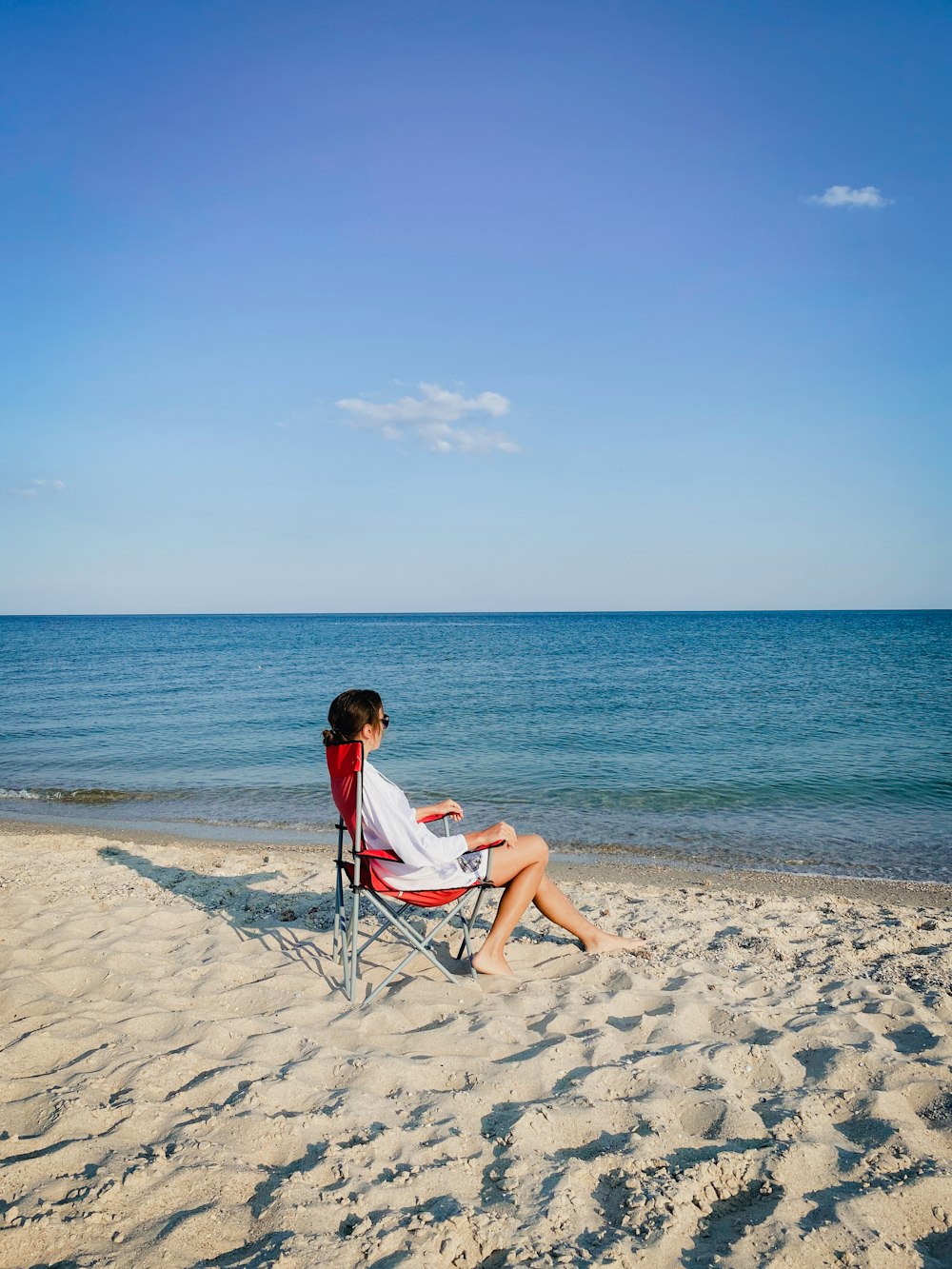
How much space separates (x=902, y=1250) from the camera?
2217mm

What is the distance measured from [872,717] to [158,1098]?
672 inches

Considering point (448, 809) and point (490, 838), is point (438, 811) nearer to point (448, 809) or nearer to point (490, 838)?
point (448, 809)

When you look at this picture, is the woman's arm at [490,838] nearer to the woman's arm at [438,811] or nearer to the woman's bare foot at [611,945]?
the woman's arm at [438,811]

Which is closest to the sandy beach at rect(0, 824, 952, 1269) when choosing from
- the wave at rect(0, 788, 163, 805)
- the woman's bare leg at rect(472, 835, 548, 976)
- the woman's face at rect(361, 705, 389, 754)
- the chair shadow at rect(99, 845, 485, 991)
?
the chair shadow at rect(99, 845, 485, 991)

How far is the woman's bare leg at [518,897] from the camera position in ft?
14.3

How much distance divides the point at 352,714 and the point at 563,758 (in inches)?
366

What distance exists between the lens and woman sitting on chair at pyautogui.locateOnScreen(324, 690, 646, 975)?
4.03m

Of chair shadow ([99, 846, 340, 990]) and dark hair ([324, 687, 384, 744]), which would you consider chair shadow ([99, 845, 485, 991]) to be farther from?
dark hair ([324, 687, 384, 744])

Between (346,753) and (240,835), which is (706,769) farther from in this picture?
(346,753)

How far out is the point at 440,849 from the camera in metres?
4.12

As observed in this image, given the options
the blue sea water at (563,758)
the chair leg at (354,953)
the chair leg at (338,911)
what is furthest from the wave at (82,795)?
the chair leg at (354,953)

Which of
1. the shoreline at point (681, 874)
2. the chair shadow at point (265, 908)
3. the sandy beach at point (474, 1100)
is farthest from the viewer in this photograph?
the shoreline at point (681, 874)

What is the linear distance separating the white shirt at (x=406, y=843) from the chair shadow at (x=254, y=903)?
0.77 m

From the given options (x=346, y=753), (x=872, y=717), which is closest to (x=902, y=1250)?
(x=346, y=753)
